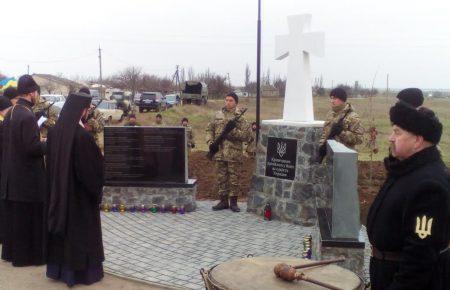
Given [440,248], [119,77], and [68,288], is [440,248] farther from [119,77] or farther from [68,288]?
[119,77]

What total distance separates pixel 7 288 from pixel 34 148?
1566mm

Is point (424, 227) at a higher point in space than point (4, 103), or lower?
lower

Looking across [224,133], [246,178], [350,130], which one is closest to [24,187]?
[224,133]

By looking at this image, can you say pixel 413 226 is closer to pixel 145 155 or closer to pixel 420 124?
pixel 420 124

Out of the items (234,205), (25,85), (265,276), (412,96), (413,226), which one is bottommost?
(234,205)

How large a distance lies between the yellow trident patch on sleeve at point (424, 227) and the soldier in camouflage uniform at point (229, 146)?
5.74 metres

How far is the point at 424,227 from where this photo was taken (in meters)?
2.46

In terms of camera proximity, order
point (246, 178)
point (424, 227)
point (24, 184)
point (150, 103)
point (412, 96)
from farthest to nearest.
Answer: point (150, 103) → point (246, 178) → point (412, 96) → point (24, 184) → point (424, 227)

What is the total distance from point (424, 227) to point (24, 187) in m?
4.74

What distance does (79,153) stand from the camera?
197 inches

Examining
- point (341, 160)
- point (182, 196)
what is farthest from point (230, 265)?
point (182, 196)

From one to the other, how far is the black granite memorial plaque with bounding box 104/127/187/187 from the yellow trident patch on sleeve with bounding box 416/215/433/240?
19.7ft

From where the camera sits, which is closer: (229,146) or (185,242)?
(185,242)

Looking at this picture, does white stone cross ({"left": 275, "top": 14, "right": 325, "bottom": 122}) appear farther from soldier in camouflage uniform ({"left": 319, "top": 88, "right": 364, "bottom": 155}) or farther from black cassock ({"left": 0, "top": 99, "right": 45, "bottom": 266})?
black cassock ({"left": 0, "top": 99, "right": 45, "bottom": 266})
